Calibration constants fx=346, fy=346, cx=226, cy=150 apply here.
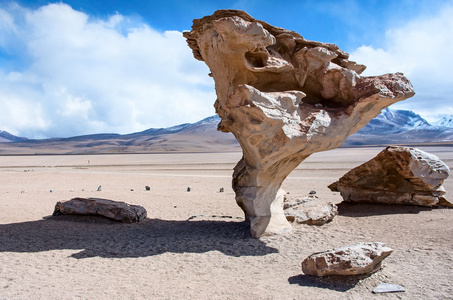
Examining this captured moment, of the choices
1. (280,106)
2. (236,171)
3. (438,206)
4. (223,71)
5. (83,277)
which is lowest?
(83,277)

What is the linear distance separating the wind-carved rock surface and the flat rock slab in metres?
2.86

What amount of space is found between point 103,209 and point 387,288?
6.61 m

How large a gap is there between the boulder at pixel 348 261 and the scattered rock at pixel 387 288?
24 cm

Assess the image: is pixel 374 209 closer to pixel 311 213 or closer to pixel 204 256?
pixel 311 213

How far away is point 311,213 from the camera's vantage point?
812 cm

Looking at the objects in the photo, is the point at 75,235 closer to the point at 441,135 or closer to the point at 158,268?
the point at 158,268

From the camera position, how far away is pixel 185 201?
1225cm

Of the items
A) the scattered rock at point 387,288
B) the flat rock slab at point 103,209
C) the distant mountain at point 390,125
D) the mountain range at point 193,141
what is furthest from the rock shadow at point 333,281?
the distant mountain at point 390,125

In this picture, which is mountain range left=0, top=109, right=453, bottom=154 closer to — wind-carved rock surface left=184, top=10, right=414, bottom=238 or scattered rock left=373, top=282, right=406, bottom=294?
wind-carved rock surface left=184, top=10, right=414, bottom=238

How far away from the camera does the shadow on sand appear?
20.4ft

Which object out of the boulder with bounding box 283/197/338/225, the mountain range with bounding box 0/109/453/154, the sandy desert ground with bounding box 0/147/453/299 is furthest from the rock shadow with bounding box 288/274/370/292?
the mountain range with bounding box 0/109/453/154

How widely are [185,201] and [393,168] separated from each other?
6.77m

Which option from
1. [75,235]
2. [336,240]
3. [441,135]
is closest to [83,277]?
[75,235]

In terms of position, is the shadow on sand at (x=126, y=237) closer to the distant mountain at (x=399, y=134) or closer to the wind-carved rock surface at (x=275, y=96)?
the wind-carved rock surface at (x=275, y=96)
